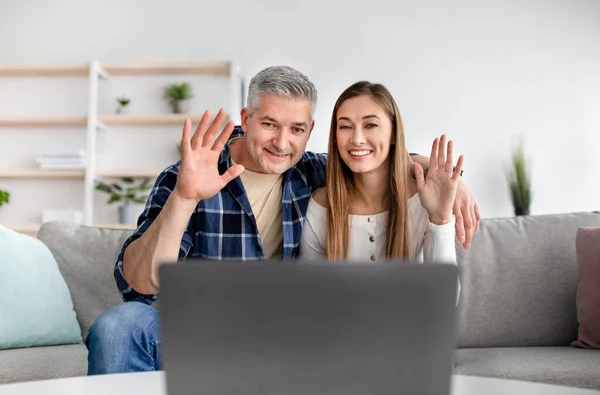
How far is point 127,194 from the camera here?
4590 millimetres

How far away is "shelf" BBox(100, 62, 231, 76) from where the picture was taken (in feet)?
15.0

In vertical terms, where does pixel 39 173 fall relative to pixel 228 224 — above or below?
above

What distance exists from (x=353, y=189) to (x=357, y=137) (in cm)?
19

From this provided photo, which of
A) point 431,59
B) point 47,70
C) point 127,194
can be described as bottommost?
point 127,194

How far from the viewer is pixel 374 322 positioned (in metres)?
0.54

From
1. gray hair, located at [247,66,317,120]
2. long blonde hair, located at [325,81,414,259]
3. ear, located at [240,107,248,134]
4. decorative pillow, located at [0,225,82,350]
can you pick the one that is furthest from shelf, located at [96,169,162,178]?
long blonde hair, located at [325,81,414,259]

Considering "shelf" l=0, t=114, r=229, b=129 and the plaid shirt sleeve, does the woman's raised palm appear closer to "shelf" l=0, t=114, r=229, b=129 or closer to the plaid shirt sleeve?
the plaid shirt sleeve

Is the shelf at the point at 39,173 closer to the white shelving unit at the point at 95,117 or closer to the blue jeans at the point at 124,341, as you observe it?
the white shelving unit at the point at 95,117

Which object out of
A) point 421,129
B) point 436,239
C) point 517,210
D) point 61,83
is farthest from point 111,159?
point 436,239

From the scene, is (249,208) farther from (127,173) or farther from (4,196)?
(4,196)

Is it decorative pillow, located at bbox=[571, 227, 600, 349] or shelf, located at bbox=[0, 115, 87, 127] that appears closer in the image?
decorative pillow, located at bbox=[571, 227, 600, 349]

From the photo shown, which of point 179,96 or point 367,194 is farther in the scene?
point 179,96

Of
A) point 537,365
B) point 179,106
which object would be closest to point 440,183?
point 537,365

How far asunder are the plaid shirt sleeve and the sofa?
314mm
